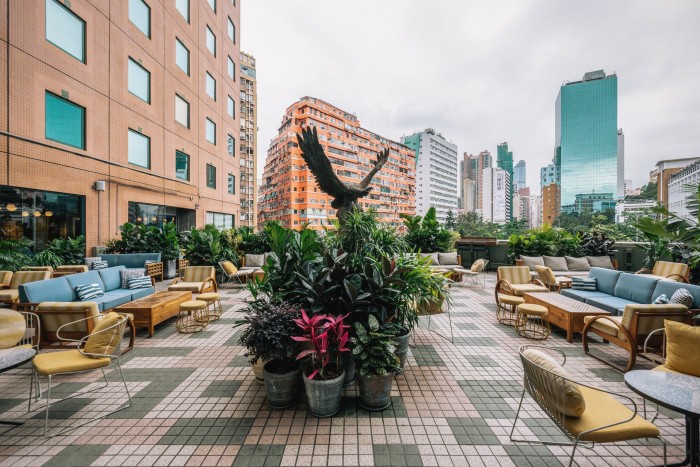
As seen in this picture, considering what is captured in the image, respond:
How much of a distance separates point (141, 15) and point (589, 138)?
9684 cm

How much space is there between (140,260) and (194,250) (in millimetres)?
1526

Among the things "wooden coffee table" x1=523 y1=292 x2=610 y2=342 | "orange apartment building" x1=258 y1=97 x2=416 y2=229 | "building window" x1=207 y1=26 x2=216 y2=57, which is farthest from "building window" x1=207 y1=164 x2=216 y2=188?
"orange apartment building" x1=258 y1=97 x2=416 y2=229

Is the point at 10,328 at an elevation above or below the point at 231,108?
below

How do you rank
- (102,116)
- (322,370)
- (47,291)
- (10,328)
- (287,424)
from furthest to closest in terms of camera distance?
(102,116), (47,291), (10,328), (322,370), (287,424)

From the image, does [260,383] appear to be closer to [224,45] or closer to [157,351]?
[157,351]

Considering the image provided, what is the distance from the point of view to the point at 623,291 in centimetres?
517

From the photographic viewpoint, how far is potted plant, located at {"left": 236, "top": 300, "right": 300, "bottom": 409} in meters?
2.51

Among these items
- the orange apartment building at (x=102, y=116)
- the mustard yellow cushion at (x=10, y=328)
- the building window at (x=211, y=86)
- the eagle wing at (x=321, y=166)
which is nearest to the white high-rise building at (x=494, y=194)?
the building window at (x=211, y=86)

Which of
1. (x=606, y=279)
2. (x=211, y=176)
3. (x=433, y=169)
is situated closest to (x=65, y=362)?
(x=606, y=279)

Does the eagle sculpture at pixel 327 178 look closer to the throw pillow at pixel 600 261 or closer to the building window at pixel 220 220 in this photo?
the throw pillow at pixel 600 261

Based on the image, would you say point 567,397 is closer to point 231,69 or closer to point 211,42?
point 211,42

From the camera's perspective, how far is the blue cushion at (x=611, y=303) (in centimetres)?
459

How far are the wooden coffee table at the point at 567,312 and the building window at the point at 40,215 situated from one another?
473 inches

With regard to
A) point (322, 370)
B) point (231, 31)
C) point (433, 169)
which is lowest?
point (322, 370)
